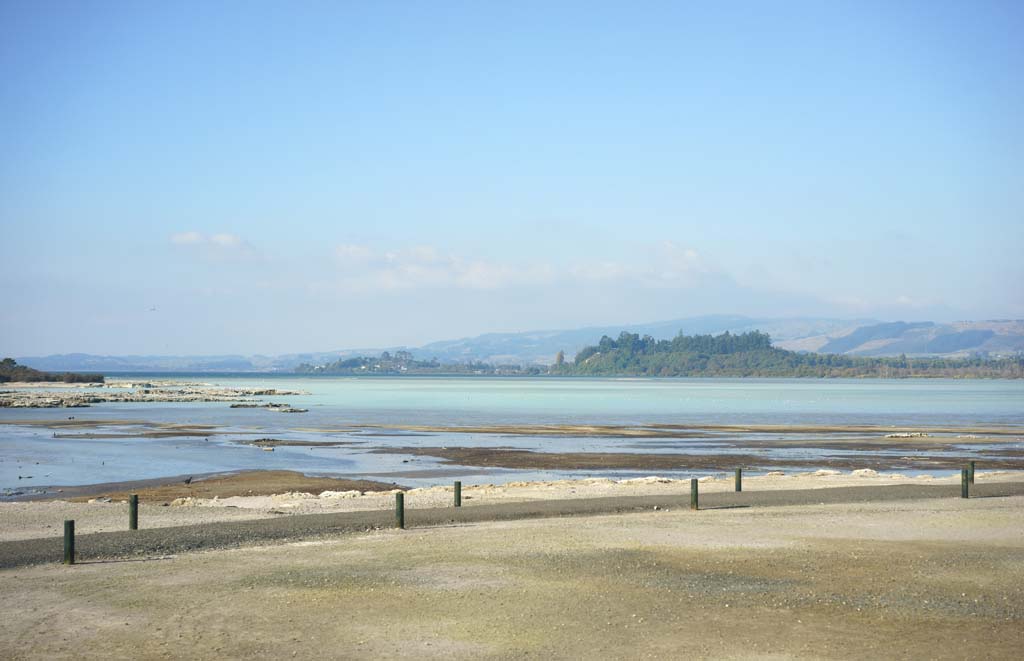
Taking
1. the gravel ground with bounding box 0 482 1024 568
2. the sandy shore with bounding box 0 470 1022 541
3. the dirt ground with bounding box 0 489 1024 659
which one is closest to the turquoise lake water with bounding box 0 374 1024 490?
the sandy shore with bounding box 0 470 1022 541

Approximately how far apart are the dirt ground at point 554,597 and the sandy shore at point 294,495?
628 cm

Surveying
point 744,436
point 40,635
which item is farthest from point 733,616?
point 744,436

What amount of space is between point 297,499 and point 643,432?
3855 cm

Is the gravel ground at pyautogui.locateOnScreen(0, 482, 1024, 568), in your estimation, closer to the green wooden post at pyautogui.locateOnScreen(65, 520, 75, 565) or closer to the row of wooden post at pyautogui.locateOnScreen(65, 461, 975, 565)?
the row of wooden post at pyautogui.locateOnScreen(65, 461, 975, 565)

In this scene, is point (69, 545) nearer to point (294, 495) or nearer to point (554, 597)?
point (554, 597)

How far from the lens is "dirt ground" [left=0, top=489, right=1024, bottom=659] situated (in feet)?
46.1

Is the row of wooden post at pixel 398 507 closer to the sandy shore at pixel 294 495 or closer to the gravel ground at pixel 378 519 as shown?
the gravel ground at pixel 378 519

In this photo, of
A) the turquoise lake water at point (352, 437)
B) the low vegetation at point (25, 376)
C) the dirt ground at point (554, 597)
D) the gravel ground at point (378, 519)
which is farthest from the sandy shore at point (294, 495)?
the low vegetation at point (25, 376)

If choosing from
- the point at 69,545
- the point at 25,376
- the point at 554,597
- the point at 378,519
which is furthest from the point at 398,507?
the point at 25,376

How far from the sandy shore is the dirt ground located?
628 centimetres

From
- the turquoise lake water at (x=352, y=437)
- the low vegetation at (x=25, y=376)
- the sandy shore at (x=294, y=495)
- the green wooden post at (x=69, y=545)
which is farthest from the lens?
the low vegetation at (x=25, y=376)

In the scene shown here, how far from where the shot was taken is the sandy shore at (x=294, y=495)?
90.5 ft

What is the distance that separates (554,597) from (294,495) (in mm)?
18343

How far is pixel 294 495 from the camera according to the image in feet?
110
